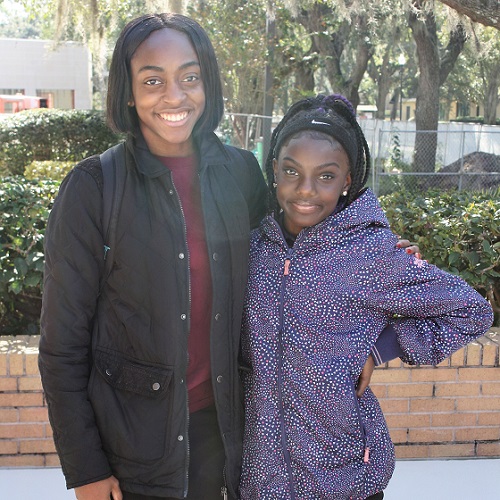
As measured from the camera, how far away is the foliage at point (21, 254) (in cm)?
389

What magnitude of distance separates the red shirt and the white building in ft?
133

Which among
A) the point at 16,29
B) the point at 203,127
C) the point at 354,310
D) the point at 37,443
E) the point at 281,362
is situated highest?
the point at 16,29

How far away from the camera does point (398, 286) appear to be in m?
2.06

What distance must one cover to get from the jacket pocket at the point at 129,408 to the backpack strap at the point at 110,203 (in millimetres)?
213

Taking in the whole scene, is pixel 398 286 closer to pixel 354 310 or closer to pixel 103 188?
pixel 354 310

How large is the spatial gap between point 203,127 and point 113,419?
847 millimetres

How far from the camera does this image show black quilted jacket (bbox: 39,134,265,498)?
6.28 feet

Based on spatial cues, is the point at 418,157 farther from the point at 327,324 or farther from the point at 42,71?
the point at 42,71

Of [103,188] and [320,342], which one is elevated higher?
[103,188]

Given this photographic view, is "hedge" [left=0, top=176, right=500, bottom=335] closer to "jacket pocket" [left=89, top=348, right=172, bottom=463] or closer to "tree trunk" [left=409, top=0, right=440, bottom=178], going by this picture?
"jacket pocket" [left=89, top=348, right=172, bottom=463]

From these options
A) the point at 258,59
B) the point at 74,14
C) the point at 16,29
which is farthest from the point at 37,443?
the point at 16,29

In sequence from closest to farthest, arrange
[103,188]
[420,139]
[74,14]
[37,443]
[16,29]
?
[103,188] < [37,443] < [74,14] < [420,139] < [16,29]

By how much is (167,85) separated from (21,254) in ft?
7.26

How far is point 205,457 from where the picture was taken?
2096mm
